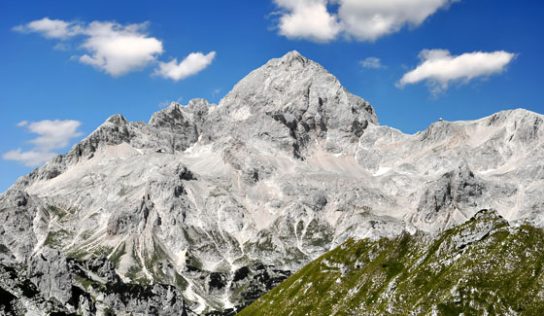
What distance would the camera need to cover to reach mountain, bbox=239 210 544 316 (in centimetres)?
13312

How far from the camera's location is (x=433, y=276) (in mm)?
148500

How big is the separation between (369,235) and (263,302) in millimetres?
32455

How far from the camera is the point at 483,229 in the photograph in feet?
497

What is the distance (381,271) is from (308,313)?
18.7m

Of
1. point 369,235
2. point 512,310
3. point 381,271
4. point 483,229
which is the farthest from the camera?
point 369,235

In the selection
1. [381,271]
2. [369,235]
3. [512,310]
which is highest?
[369,235]

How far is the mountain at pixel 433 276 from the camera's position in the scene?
133125mm

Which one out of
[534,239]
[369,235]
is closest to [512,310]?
[534,239]

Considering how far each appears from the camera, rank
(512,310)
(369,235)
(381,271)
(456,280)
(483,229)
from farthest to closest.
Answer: (369,235) → (381,271) → (483,229) → (456,280) → (512,310)

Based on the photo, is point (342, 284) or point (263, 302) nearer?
point (342, 284)

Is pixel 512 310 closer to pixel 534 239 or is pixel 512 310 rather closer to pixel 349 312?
pixel 534 239

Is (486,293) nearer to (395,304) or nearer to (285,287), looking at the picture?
(395,304)

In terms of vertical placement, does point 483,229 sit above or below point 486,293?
above

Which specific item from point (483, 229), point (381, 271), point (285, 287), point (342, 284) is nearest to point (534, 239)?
point (483, 229)
